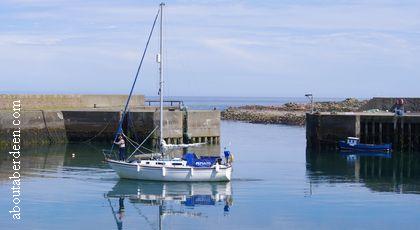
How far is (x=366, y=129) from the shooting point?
45.6 meters

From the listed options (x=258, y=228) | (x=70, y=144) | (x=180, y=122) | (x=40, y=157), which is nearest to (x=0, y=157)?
(x=40, y=157)

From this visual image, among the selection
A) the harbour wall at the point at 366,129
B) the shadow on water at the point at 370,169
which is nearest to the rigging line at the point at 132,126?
the shadow on water at the point at 370,169

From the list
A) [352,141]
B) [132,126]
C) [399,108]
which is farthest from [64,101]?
[399,108]

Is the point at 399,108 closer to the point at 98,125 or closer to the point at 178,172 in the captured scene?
the point at 98,125

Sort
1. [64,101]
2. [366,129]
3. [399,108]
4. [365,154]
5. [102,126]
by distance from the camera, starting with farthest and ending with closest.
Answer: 1. [64,101]
2. [102,126]
3. [399,108]
4. [366,129]
5. [365,154]

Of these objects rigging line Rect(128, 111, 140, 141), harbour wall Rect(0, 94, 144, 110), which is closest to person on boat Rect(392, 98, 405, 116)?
rigging line Rect(128, 111, 140, 141)

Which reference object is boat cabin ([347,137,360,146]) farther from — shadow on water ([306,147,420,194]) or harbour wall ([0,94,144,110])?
harbour wall ([0,94,144,110])

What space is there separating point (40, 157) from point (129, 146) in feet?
22.9

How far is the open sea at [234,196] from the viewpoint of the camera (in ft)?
74.8

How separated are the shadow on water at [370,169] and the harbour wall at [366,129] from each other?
1052 mm

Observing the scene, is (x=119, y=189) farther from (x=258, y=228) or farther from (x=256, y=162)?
(x=256, y=162)

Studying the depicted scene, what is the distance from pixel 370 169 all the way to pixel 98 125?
57.1 ft

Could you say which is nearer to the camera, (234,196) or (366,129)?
(234,196)

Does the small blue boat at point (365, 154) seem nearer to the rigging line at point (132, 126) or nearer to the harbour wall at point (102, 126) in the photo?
the harbour wall at point (102, 126)
